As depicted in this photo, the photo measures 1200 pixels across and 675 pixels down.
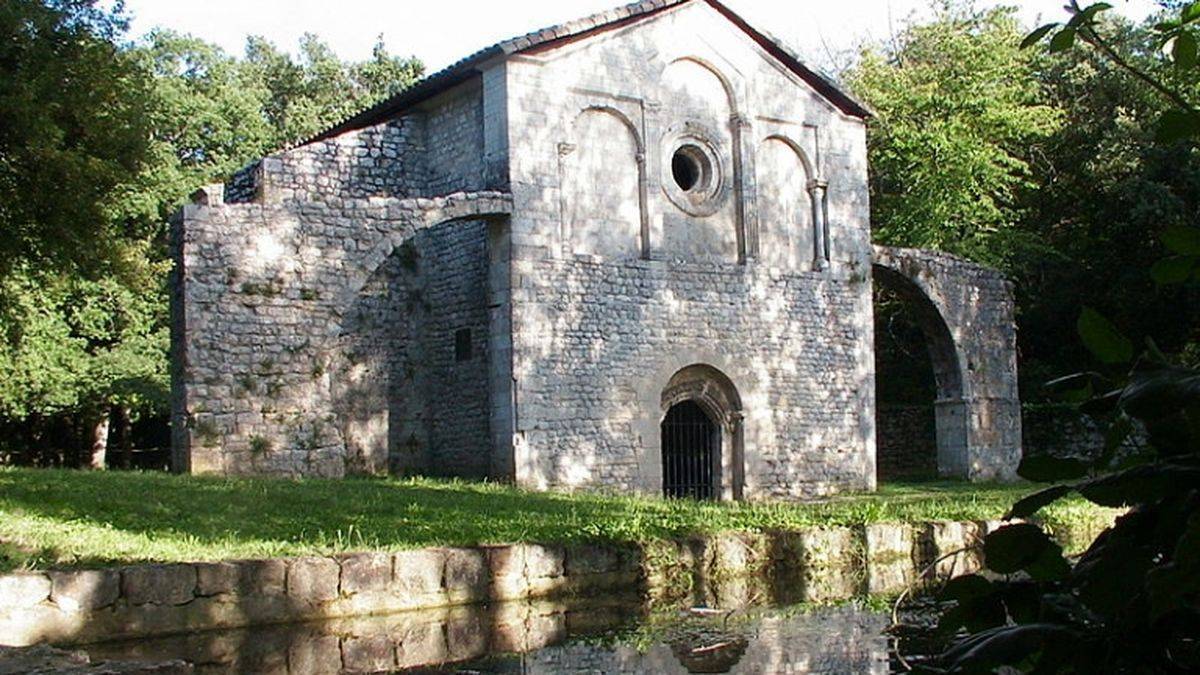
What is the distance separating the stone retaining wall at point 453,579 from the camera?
28.5ft

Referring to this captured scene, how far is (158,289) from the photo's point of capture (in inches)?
1209

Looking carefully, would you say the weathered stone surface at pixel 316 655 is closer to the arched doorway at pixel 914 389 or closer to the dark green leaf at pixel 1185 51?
Answer: the dark green leaf at pixel 1185 51

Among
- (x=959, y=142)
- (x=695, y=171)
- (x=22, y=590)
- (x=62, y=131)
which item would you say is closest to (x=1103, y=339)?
(x=22, y=590)

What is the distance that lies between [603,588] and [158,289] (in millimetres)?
22525

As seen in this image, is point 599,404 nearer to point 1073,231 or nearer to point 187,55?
point 1073,231

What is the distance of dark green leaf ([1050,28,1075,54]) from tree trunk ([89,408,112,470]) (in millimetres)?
31535

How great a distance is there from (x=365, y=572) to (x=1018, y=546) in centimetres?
879

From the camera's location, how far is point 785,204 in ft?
70.4

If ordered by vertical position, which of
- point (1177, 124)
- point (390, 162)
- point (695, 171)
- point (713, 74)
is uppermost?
point (713, 74)

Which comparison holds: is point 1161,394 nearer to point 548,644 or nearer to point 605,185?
point 548,644

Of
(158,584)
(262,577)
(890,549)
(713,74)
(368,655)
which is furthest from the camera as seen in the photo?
(713,74)

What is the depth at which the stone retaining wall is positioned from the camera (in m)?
8.70

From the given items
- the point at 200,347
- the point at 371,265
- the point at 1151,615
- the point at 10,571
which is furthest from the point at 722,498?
the point at 1151,615

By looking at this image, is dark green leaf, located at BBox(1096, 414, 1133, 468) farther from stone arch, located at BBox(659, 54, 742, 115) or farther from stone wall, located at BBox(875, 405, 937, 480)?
stone wall, located at BBox(875, 405, 937, 480)
